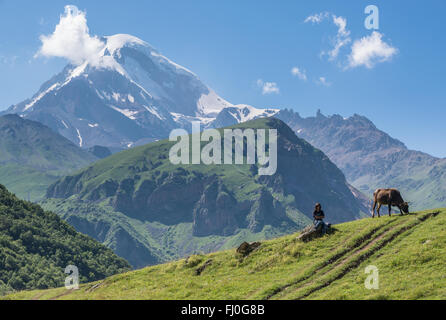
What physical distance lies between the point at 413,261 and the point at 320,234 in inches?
452

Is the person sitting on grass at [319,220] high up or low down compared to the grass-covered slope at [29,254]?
down

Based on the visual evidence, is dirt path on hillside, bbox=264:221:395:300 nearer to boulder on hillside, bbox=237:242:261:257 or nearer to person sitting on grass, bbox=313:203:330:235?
person sitting on grass, bbox=313:203:330:235

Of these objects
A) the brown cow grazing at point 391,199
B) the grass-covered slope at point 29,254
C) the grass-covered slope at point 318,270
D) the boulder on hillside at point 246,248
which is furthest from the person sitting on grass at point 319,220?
the grass-covered slope at point 29,254

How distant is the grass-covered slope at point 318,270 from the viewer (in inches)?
1246

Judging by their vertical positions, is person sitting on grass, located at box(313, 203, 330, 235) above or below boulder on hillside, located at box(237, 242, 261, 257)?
above

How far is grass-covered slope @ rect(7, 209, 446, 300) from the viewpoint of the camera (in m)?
31.6

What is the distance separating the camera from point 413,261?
34344 millimetres

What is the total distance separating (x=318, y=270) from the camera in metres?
37.0

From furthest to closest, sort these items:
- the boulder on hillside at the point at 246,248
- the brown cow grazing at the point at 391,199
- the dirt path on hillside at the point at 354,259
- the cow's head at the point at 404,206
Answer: the cow's head at the point at 404,206
the brown cow grazing at the point at 391,199
the boulder on hillside at the point at 246,248
the dirt path on hillside at the point at 354,259

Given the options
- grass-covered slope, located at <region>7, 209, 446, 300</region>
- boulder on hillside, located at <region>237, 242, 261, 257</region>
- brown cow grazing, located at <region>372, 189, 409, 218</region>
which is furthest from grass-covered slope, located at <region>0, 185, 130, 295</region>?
brown cow grazing, located at <region>372, 189, 409, 218</region>

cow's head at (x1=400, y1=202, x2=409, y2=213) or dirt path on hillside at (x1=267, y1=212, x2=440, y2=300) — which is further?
cow's head at (x1=400, y1=202, x2=409, y2=213)

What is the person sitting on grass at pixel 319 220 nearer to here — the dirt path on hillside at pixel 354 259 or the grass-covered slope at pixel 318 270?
the grass-covered slope at pixel 318 270
